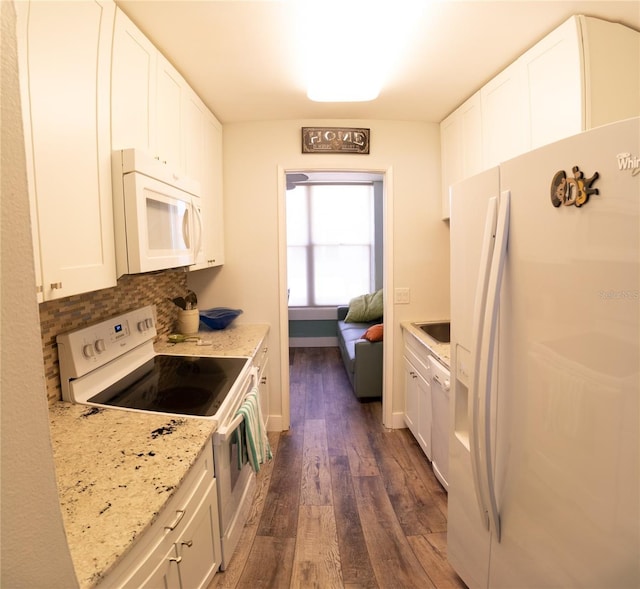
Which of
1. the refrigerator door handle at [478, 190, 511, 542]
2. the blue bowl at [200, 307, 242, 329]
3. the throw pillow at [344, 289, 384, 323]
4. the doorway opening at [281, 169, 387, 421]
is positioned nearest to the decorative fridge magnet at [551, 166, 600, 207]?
the refrigerator door handle at [478, 190, 511, 542]

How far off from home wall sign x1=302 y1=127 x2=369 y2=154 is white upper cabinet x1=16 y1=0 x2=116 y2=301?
5.13ft

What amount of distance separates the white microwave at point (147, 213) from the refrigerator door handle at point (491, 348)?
1257mm

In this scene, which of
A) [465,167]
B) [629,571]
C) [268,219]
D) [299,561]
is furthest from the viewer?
[268,219]

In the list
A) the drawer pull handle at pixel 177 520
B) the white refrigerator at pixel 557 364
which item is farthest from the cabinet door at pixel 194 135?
the drawer pull handle at pixel 177 520

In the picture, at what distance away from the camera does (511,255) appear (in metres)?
1.01

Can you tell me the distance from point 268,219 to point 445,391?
1827mm

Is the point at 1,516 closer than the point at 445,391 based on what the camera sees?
Yes

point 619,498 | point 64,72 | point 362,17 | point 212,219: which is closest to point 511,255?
point 619,498

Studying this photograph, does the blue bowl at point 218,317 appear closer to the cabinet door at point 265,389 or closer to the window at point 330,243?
the cabinet door at point 265,389

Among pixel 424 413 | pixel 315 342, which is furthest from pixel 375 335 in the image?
pixel 315 342

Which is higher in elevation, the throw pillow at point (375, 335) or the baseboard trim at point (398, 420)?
the throw pillow at point (375, 335)

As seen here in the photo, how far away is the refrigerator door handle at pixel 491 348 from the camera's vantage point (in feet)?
3.34

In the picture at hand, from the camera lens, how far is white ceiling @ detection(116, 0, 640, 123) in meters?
1.43

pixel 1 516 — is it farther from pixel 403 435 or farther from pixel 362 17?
pixel 403 435
